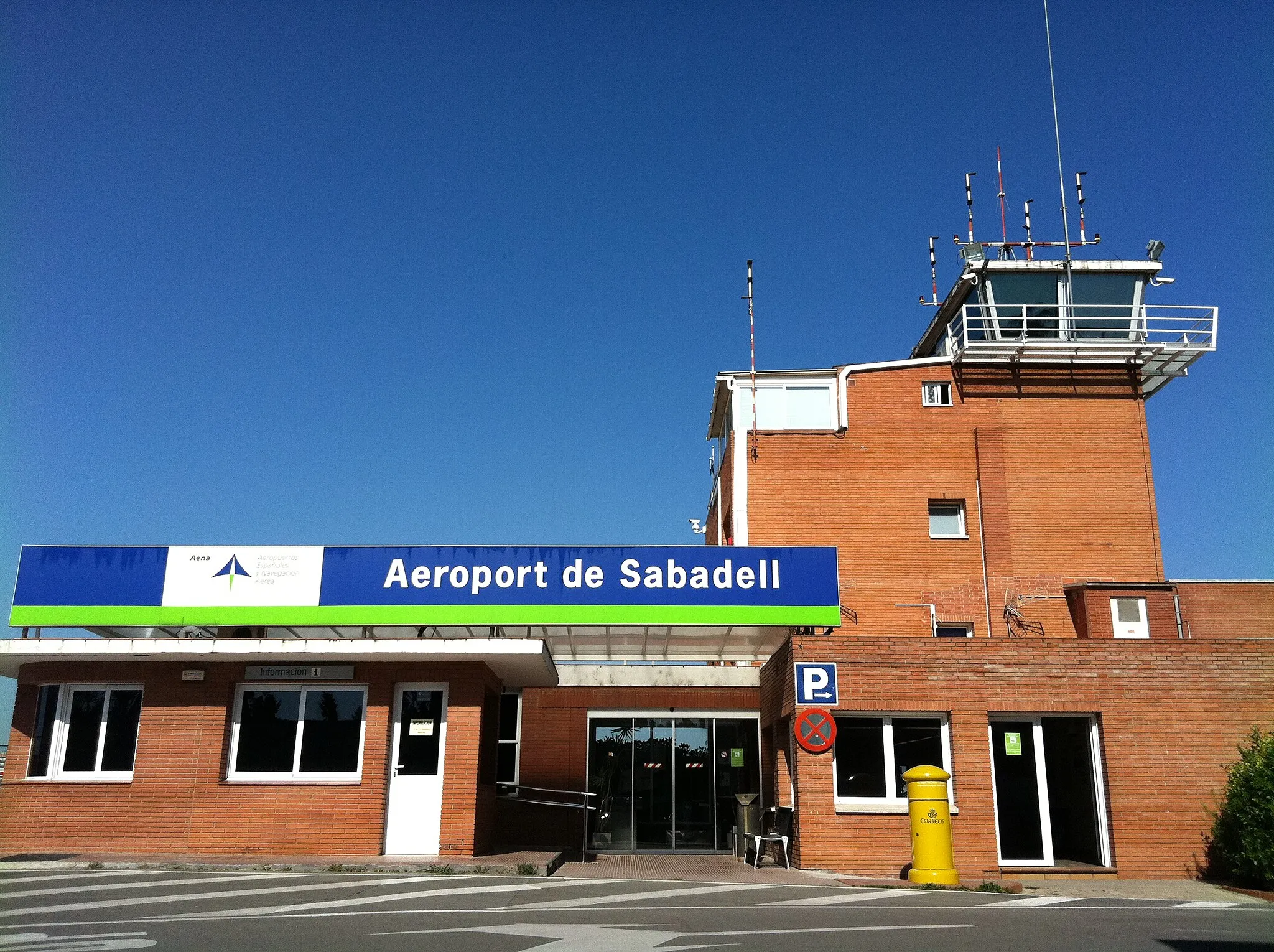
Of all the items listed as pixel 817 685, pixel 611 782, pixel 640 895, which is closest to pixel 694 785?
pixel 611 782

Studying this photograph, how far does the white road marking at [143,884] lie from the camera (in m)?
11.8

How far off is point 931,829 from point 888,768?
6.61ft

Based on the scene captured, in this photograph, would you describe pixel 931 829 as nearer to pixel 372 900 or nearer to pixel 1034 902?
pixel 1034 902

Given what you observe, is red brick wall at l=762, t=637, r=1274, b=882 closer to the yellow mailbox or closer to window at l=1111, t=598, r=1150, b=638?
the yellow mailbox

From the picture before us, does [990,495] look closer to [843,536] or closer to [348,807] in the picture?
[843,536]

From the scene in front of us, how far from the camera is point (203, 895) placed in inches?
464

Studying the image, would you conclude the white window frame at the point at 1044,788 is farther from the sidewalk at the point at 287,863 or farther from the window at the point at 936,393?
the window at the point at 936,393

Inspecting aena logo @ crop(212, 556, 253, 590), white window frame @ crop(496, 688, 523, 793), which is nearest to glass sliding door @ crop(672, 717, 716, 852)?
white window frame @ crop(496, 688, 523, 793)

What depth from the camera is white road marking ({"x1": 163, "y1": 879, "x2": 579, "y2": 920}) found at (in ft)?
34.2

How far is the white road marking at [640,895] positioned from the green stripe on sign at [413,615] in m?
4.72

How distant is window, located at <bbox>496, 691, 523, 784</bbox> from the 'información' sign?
4.52m

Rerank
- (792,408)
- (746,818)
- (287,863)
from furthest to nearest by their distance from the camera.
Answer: (792,408) → (746,818) → (287,863)

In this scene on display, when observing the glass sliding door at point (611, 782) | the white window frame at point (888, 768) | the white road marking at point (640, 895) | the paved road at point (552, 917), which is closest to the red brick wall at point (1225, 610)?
the white window frame at point (888, 768)

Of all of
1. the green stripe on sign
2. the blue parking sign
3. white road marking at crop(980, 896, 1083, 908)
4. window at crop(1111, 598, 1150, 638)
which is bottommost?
white road marking at crop(980, 896, 1083, 908)
